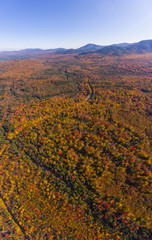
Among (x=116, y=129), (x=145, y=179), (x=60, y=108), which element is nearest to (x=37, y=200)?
(x=145, y=179)

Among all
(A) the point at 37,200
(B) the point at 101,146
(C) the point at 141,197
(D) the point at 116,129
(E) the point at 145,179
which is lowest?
(A) the point at 37,200

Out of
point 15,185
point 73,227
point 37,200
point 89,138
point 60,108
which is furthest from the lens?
point 60,108

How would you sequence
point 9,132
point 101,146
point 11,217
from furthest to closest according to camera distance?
point 9,132, point 101,146, point 11,217

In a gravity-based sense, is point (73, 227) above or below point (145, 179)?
below

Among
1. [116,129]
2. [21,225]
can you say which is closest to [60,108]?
[116,129]

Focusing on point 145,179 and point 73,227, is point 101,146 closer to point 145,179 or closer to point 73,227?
point 145,179

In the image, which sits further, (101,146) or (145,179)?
(101,146)
